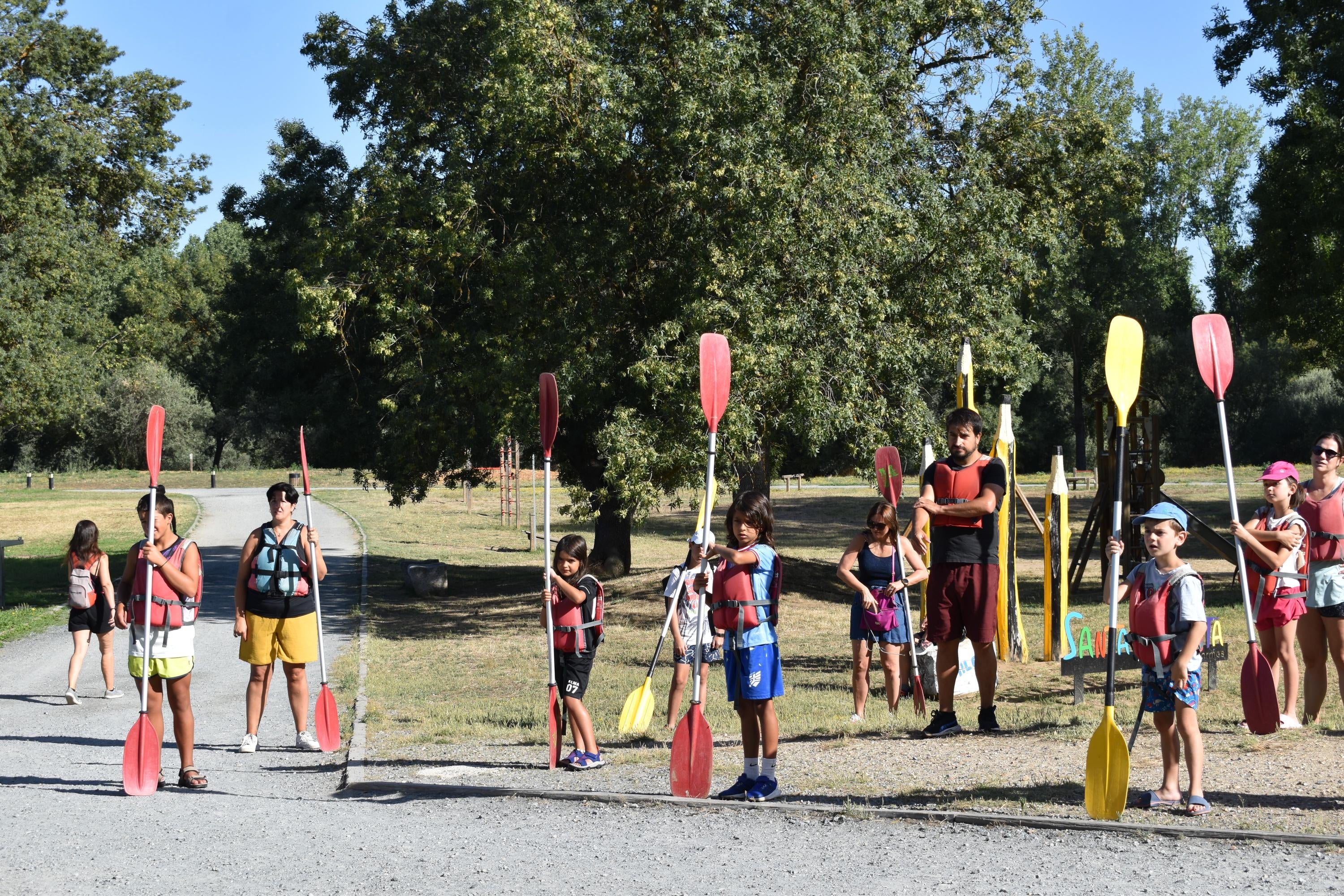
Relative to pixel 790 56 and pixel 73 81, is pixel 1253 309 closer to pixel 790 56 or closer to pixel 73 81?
pixel 790 56

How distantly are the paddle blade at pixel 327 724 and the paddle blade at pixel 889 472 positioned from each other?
4.25 m

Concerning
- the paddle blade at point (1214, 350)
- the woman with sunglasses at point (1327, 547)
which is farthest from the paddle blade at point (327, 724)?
the woman with sunglasses at point (1327, 547)

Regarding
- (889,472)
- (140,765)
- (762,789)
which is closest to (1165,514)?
(762,789)

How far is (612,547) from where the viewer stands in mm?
21891

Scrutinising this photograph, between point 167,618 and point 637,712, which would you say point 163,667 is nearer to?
point 167,618

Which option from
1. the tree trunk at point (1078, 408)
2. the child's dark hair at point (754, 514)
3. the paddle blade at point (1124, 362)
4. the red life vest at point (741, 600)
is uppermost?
the tree trunk at point (1078, 408)

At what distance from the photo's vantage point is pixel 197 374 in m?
68.2

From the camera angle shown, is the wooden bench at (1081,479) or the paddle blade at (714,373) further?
the wooden bench at (1081,479)

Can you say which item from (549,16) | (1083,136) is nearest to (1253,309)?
(1083,136)

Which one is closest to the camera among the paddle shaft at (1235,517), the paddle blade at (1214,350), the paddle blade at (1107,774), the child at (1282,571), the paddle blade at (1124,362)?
the paddle blade at (1107,774)

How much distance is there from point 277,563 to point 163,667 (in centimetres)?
109

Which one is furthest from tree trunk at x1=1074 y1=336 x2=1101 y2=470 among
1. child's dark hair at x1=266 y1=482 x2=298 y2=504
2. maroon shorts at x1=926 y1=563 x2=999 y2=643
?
child's dark hair at x1=266 y1=482 x2=298 y2=504

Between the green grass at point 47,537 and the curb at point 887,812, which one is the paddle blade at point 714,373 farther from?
the green grass at point 47,537

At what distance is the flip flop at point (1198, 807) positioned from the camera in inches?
235
